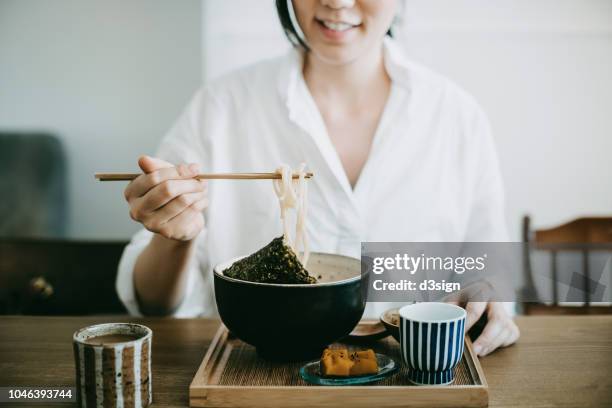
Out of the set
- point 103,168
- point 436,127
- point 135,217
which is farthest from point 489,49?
point 135,217

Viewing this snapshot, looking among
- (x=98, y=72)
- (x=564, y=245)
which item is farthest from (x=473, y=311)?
(x=98, y=72)

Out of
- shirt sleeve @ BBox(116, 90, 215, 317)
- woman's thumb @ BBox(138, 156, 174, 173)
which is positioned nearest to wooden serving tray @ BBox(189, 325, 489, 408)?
woman's thumb @ BBox(138, 156, 174, 173)

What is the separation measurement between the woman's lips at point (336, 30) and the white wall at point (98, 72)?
1.53 m

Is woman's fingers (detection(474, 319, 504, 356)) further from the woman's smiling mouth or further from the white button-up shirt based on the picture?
the woman's smiling mouth

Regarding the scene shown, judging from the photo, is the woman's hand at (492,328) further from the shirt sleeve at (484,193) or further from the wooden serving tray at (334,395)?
the shirt sleeve at (484,193)

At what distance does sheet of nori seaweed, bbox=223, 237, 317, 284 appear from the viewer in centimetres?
102

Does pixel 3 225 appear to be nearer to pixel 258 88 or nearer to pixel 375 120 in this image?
pixel 258 88

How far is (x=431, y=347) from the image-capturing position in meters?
0.96

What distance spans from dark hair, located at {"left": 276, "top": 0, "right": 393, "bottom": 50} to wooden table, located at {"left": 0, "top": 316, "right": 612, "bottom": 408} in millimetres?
933

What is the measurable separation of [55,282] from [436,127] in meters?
1.73

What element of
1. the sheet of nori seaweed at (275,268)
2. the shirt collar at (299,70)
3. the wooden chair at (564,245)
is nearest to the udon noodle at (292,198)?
the sheet of nori seaweed at (275,268)

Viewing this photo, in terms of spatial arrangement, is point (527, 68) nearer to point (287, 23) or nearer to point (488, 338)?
point (287, 23)

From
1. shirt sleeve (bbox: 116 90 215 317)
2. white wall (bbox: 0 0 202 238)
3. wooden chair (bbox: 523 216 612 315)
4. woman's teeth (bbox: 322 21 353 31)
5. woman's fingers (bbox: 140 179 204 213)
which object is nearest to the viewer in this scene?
woman's fingers (bbox: 140 179 204 213)

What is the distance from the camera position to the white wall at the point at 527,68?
9.62 ft
